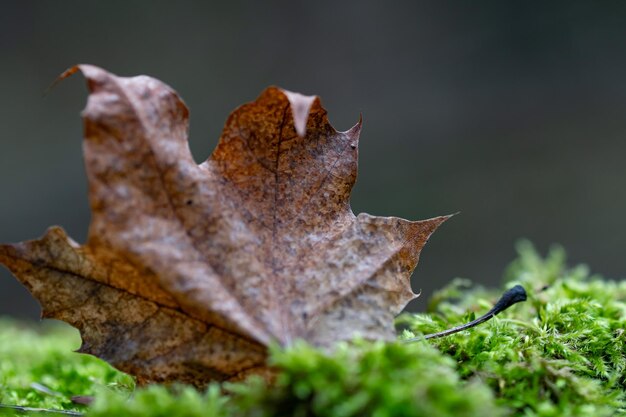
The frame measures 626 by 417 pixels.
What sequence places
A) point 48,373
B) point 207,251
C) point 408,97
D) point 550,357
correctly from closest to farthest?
point 207,251
point 550,357
point 48,373
point 408,97

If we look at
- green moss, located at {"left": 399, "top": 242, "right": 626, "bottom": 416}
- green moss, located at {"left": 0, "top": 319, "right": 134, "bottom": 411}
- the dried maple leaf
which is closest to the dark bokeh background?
green moss, located at {"left": 0, "top": 319, "right": 134, "bottom": 411}

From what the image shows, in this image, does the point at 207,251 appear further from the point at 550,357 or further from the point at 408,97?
the point at 408,97

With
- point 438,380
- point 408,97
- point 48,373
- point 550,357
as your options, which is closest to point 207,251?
point 438,380

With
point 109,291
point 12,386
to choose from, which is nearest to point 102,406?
point 109,291

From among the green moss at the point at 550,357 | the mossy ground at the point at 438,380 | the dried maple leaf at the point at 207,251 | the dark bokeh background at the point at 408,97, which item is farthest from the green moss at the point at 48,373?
the dark bokeh background at the point at 408,97

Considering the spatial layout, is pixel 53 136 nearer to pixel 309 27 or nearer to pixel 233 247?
pixel 309 27

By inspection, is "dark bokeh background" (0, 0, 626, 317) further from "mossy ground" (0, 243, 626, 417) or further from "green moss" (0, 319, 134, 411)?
"mossy ground" (0, 243, 626, 417)
